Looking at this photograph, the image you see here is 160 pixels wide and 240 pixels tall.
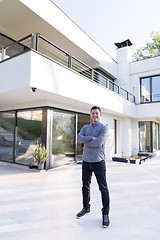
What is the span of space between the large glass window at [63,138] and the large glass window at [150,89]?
637cm

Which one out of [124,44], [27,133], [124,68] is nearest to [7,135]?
[27,133]

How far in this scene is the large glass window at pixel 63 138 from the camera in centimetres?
596

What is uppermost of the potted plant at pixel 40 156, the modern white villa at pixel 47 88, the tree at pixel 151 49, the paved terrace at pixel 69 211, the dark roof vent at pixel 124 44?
the tree at pixel 151 49

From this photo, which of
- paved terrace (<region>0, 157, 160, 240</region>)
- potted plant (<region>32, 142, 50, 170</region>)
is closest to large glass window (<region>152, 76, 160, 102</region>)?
paved terrace (<region>0, 157, 160, 240</region>)

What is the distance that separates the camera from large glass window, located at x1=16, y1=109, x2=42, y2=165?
5.94m

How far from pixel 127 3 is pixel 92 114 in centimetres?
1015

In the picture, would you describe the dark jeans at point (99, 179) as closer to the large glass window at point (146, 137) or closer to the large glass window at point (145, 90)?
the large glass window at point (146, 137)

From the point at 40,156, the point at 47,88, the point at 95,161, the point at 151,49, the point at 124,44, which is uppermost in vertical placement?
the point at 151,49

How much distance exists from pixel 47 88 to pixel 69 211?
3.05 m

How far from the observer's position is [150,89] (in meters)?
10.7

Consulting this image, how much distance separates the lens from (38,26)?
607 centimetres

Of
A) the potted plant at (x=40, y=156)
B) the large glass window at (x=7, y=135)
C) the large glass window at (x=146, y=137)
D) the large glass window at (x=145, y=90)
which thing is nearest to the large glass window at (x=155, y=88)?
the large glass window at (x=145, y=90)

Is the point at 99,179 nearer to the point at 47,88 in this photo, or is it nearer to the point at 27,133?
the point at 47,88

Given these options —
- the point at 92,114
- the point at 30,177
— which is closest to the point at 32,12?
the point at 92,114
